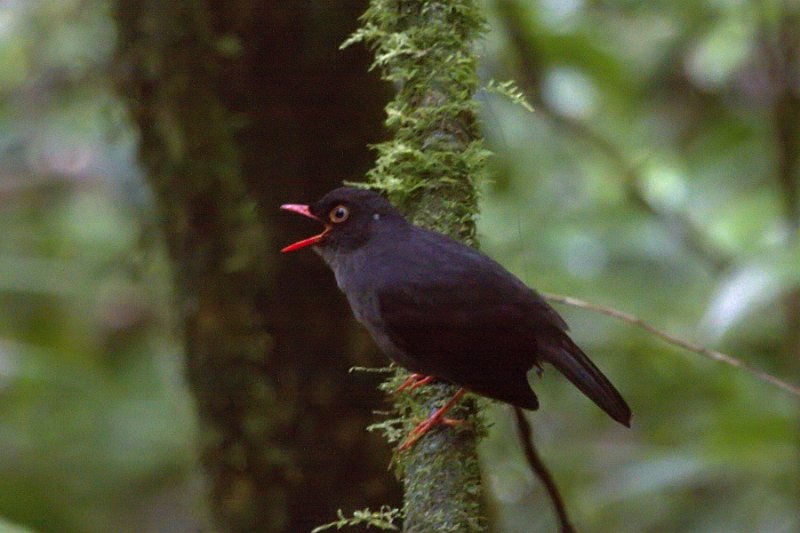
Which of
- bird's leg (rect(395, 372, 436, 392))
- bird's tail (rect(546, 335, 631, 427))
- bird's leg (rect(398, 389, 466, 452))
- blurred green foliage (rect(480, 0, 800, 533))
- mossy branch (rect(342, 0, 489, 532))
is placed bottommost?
bird's leg (rect(398, 389, 466, 452))

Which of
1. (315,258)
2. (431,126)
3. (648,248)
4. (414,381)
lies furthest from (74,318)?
(431,126)

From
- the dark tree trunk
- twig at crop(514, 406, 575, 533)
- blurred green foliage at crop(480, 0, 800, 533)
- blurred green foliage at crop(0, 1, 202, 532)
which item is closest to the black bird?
twig at crop(514, 406, 575, 533)

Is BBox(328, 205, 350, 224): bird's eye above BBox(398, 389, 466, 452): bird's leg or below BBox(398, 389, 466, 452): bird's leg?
above

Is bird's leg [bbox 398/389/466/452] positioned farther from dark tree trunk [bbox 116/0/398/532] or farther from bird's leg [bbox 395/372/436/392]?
dark tree trunk [bbox 116/0/398/532]

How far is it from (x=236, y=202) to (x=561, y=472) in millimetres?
2052

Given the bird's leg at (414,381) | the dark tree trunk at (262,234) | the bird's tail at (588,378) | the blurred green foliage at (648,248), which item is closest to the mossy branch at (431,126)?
the bird's leg at (414,381)

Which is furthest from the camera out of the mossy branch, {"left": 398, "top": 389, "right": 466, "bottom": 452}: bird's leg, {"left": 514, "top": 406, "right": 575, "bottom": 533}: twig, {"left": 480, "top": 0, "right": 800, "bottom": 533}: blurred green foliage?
{"left": 480, "top": 0, "right": 800, "bottom": 533}: blurred green foliage

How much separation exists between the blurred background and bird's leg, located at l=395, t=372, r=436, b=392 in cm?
70

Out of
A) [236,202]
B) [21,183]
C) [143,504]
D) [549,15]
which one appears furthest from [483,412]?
[21,183]

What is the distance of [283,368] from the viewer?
385 cm

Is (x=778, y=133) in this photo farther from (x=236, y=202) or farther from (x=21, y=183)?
(x=21, y=183)

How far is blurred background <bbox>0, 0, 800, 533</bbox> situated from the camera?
3.85 m

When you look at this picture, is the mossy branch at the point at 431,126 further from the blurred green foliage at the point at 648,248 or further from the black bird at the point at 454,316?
the blurred green foliage at the point at 648,248

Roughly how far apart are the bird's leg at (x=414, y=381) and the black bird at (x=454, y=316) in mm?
10
